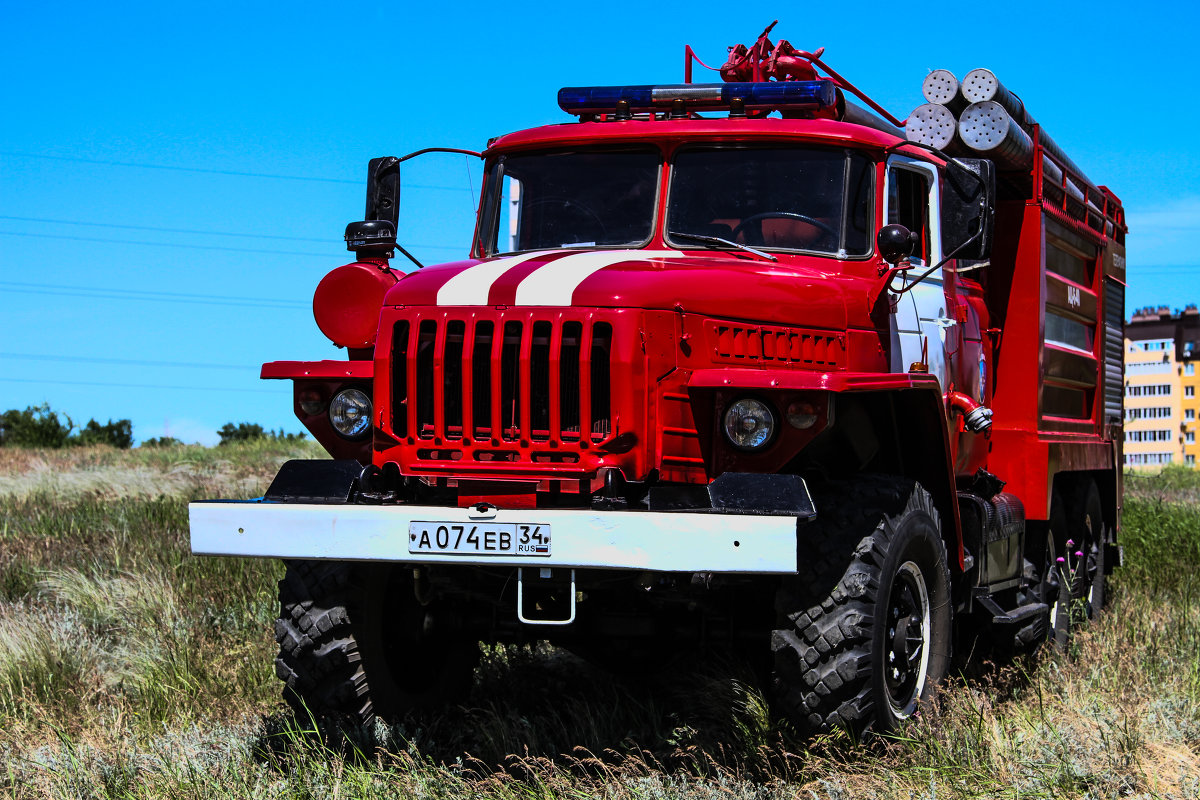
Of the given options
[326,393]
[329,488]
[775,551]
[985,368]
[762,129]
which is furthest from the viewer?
[985,368]

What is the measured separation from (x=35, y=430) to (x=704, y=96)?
29.0m

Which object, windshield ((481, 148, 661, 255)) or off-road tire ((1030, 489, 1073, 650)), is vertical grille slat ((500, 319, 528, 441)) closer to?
windshield ((481, 148, 661, 255))

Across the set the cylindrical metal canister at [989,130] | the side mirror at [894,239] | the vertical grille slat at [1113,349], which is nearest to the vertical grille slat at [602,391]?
the side mirror at [894,239]

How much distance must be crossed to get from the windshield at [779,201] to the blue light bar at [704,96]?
35 centimetres

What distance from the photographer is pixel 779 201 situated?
5.94 m

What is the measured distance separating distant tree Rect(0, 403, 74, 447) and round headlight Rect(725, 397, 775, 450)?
2956cm

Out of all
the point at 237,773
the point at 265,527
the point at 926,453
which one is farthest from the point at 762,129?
the point at 237,773

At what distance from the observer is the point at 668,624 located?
5.33 meters

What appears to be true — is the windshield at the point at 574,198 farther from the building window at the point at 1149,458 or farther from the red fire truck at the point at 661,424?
the building window at the point at 1149,458

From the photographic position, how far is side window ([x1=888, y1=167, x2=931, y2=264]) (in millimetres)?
6098

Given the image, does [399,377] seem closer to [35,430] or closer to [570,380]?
[570,380]

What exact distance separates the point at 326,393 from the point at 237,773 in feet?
5.05

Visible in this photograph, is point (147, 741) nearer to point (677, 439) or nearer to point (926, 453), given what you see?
point (677, 439)

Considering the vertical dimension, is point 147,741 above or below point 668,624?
below
